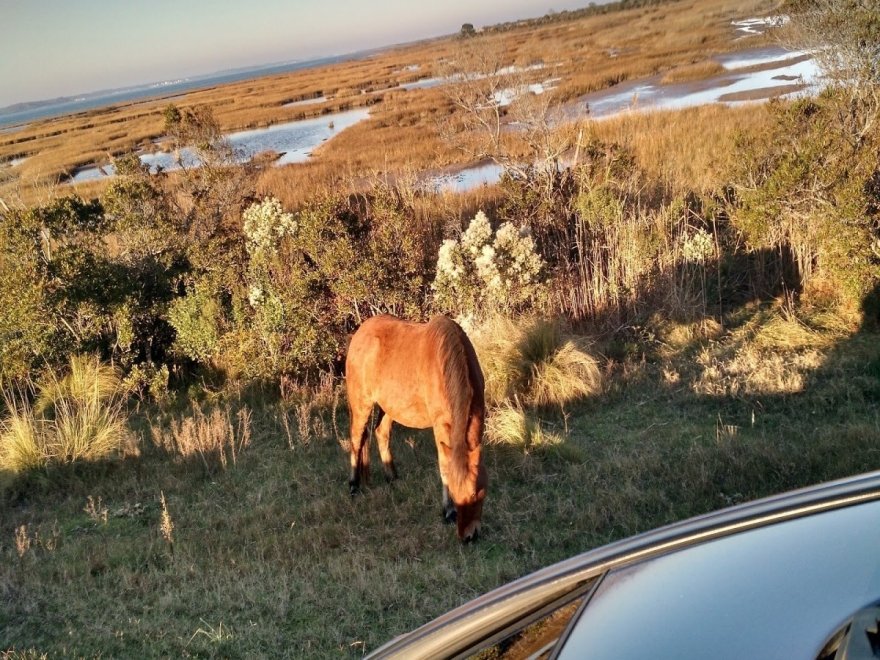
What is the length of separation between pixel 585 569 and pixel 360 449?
4580 mm

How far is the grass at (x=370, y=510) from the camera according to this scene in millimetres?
4082

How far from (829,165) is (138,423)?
807 cm

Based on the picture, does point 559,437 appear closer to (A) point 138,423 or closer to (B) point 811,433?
(B) point 811,433

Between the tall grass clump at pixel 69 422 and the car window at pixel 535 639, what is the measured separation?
20.6ft

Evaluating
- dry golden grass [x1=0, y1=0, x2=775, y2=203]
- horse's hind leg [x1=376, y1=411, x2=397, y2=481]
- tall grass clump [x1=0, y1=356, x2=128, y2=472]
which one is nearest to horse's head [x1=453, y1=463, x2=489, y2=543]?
horse's hind leg [x1=376, y1=411, x2=397, y2=481]

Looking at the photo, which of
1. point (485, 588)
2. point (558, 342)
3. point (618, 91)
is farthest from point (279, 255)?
point (618, 91)

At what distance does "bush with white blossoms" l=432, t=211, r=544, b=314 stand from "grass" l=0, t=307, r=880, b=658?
1.60m

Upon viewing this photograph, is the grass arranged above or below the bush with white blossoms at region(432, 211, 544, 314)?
below

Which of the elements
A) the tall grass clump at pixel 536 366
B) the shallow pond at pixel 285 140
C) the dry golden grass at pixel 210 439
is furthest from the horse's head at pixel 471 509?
the shallow pond at pixel 285 140

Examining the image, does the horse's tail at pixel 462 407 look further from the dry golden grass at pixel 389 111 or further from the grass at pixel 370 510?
the dry golden grass at pixel 389 111

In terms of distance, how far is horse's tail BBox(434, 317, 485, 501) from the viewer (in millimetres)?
4340

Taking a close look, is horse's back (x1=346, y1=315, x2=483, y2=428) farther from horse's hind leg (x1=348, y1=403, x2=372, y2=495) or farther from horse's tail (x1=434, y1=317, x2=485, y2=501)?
horse's hind leg (x1=348, y1=403, x2=372, y2=495)

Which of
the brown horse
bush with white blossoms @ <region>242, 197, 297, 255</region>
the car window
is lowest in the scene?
the brown horse

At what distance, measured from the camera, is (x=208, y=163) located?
12.0 metres
